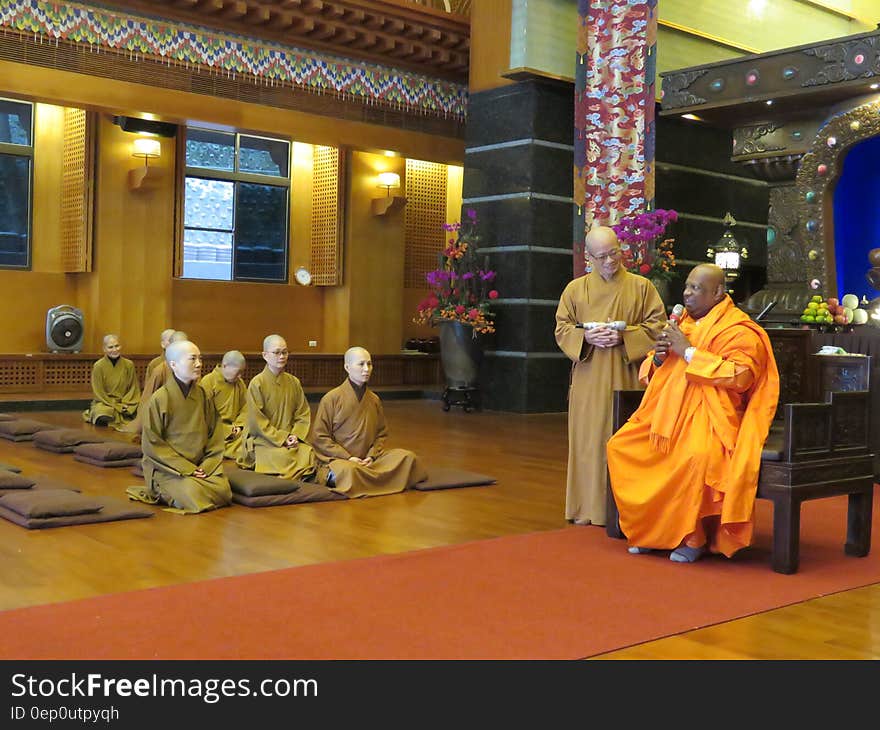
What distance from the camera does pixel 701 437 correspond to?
163 inches

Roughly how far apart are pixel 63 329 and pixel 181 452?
19.4 ft

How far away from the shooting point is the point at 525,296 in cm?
1038

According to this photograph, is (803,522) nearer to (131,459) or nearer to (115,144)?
(131,459)

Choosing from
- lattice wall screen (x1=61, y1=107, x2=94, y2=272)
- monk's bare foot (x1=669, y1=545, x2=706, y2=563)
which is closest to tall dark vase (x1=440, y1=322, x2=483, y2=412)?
lattice wall screen (x1=61, y1=107, x2=94, y2=272)

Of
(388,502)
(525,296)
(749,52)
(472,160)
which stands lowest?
(388,502)

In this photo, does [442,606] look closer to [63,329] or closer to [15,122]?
[63,329]

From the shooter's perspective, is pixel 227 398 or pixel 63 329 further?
pixel 63 329

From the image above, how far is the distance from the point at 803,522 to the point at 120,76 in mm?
6889

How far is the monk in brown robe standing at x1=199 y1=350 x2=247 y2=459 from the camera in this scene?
22.8 ft

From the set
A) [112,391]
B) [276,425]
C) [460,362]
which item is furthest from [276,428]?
[460,362]

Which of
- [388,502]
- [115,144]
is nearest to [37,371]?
[115,144]

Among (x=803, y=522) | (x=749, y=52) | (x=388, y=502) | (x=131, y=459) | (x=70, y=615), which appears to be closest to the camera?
(x=70, y=615)

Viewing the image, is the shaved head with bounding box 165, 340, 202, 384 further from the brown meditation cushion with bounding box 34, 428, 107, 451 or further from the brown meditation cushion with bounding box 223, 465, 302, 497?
the brown meditation cushion with bounding box 34, 428, 107, 451

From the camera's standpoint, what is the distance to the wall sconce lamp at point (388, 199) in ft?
41.5
